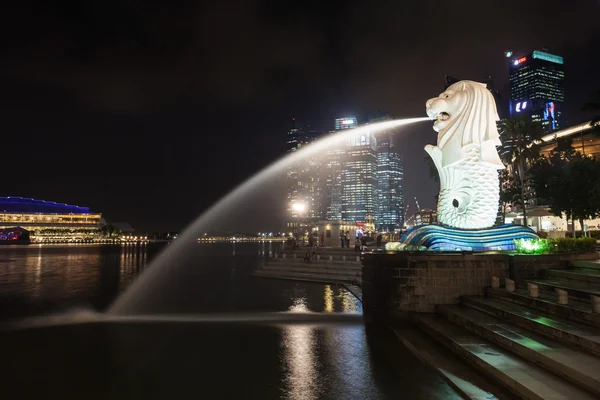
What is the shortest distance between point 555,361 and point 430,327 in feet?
14.1

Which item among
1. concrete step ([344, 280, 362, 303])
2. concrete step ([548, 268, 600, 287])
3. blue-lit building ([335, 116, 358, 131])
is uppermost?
blue-lit building ([335, 116, 358, 131])

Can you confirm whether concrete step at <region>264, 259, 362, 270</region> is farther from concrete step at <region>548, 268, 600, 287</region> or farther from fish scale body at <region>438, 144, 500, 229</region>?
concrete step at <region>548, 268, 600, 287</region>

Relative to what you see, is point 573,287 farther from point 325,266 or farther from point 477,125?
point 325,266

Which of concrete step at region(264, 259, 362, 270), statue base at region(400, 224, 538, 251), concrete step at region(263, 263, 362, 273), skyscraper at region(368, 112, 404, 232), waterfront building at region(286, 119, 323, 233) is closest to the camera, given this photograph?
statue base at region(400, 224, 538, 251)

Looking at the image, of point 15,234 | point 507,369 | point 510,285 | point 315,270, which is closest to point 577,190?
point 315,270

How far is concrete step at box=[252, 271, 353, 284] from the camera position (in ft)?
81.2

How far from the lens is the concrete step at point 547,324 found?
7.32 meters

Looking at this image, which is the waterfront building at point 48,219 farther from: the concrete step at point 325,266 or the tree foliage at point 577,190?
the tree foliage at point 577,190

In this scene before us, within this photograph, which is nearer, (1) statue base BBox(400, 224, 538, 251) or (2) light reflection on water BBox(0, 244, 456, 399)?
(2) light reflection on water BBox(0, 244, 456, 399)

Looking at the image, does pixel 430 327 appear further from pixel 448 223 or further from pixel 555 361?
pixel 448 223

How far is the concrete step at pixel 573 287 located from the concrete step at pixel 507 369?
2.92 metres

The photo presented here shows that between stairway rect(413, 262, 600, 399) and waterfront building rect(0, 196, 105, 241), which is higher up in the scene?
waterfront building rect(0, 196, 105, 241)

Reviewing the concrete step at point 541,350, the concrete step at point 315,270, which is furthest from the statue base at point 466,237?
the concrete step at point 315,270

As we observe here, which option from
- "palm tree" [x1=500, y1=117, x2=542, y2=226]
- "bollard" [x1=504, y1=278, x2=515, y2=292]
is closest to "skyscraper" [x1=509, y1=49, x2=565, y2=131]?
"palm tree" [x1=500, y1=117, x2=542, y2=226]
